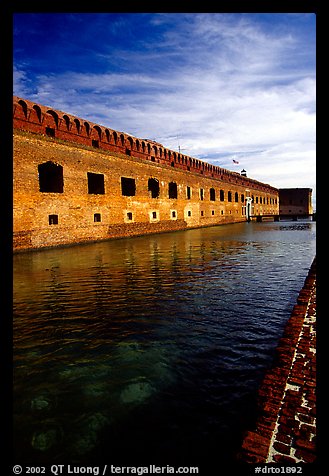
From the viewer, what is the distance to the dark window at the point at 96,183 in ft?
53.5

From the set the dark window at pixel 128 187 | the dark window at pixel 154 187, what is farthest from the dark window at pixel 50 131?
the dark window at pixel 154 187

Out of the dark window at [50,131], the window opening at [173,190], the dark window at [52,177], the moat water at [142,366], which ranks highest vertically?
the dark window at [50,131]

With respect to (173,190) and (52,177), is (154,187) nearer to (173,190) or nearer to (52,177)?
(173,190)

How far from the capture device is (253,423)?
1938 millimetres

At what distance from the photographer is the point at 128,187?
19.1m

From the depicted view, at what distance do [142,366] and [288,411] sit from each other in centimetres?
133

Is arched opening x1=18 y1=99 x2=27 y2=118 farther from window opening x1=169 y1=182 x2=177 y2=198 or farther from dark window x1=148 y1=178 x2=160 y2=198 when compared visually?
window opening x1=169 y1=182 x2=177 y2=198

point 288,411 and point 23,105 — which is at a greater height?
point 23,105

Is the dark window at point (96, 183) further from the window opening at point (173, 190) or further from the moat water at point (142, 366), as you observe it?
the moat water at point (142, 366)

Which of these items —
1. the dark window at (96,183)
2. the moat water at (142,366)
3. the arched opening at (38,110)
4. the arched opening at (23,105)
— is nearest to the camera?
the moat water at (142,366)

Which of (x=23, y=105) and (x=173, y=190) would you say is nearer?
(x=23, y=105)

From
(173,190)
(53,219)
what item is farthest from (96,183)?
(173,190)

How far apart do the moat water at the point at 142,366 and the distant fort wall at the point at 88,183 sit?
7.48m

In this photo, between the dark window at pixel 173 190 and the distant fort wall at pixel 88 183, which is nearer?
the distant fort wall at pixel 88 183
